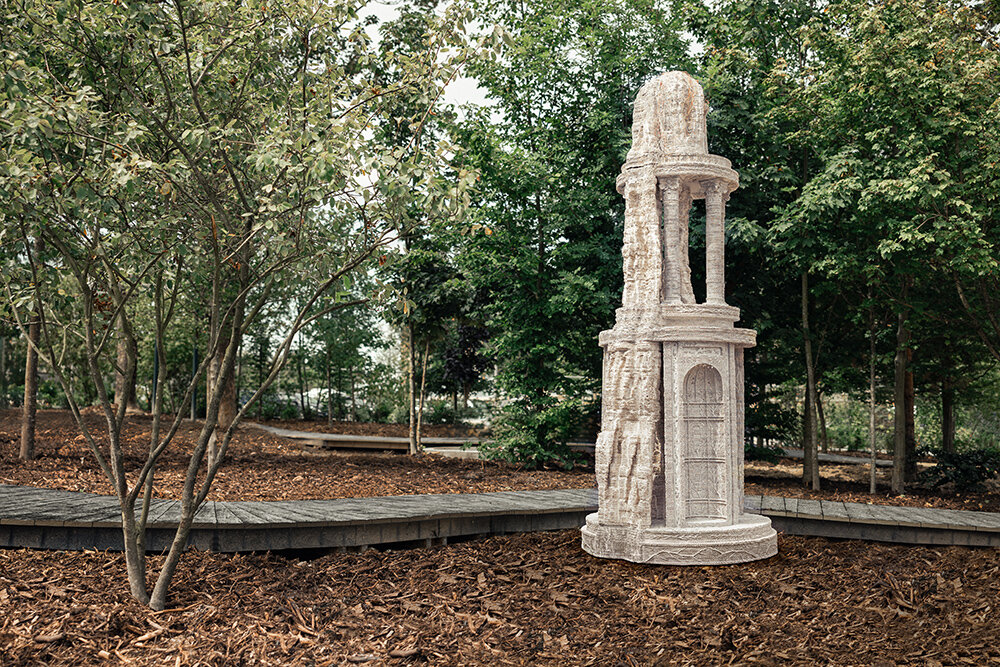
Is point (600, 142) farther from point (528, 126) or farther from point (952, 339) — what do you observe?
point (952, 339)

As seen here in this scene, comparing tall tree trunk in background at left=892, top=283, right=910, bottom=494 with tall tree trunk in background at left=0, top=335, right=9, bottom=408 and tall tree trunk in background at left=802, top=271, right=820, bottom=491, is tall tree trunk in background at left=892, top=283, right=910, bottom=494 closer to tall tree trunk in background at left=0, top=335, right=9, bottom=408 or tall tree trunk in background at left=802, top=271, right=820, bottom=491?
tall tree trunk in background at left=802, top=271, right=820, bottom=491

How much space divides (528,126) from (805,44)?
5.44m

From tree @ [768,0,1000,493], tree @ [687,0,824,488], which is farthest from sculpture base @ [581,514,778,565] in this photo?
tree @ [687,0,824,488]

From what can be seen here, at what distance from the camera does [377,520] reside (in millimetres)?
7008

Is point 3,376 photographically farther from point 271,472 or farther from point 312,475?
point 312,475

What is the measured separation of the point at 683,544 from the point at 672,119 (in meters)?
4.41

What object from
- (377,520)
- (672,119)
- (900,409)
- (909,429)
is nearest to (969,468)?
(909,429)

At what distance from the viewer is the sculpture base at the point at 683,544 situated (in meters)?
7.20

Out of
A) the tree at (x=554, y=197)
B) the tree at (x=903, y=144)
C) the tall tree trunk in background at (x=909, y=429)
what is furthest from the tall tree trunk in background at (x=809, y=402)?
the tree at (x=554, y=197)

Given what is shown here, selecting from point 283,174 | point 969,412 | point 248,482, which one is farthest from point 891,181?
point 969,412

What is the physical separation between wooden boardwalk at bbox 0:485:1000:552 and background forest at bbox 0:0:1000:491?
1.39 metres

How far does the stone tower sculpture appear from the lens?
7.38 meters

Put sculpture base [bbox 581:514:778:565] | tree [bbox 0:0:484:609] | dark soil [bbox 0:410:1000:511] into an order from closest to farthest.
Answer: tree [bbox 0:0:484:609] → sculpture base [bbox 581:514:778:565] → dark soil [bbox 0:410:1000:511]

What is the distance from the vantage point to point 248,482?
10516 mm
